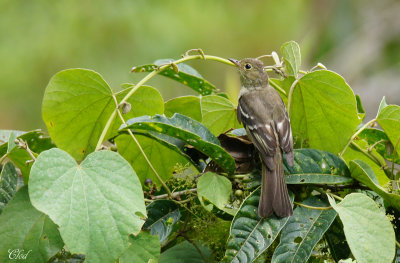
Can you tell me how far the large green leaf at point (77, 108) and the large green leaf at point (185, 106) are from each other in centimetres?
21

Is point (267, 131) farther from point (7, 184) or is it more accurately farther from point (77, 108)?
point (7, 184)

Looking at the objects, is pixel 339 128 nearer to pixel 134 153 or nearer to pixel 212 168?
pixel 212 168

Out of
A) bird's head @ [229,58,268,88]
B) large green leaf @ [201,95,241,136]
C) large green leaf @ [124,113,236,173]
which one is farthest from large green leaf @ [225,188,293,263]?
bird's head @ [229,58,268,88]

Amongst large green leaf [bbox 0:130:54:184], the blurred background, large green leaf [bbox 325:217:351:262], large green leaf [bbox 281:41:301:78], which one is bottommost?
the blurred background

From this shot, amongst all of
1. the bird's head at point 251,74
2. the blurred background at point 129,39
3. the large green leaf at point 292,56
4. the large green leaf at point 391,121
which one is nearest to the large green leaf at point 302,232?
the large green leaf at point 391,121

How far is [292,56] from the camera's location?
162 centimetres

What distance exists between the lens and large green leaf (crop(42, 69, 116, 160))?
1.53m

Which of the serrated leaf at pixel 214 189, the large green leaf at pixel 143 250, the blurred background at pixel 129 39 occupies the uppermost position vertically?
the serrated leaf at pixel 214 189

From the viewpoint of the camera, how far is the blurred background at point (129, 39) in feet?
24.3

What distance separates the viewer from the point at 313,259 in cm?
144

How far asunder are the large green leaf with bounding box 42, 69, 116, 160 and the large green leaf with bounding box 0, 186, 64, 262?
1.07ft

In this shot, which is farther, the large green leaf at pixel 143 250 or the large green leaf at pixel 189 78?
the large green leaf at pixel 189 78

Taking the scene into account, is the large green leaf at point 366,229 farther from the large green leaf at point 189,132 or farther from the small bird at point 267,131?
the large green leaf at point 189,132

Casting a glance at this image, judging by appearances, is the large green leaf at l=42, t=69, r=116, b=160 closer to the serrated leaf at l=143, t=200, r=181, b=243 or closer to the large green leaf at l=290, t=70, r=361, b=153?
the serrated leaf at l=143, t=200, r=181, b=243
